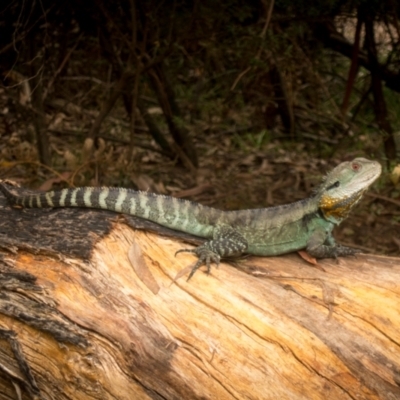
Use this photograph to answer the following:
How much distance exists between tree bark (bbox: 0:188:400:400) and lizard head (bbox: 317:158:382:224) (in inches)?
28.4

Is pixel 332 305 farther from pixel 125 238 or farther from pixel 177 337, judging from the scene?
pixel 125 238

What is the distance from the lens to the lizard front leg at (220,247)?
167 inches

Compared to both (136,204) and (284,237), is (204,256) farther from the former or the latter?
(284,237)

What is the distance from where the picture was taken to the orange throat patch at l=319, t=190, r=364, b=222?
4766mm

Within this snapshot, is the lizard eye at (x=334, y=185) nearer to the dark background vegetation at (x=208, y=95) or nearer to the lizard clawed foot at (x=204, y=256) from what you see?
the lizard clawed foot at (x=204, y=256)

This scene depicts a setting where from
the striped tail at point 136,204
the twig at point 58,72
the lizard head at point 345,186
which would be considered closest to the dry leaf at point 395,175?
the lizard head at point 345,186

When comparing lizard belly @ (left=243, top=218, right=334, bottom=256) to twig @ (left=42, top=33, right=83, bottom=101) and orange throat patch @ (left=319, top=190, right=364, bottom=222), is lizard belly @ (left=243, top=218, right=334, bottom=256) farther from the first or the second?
twig @ (left=42, top=33, right=83, bottom=101)

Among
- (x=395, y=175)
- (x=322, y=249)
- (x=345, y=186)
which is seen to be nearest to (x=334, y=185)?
(x=345, y=186)

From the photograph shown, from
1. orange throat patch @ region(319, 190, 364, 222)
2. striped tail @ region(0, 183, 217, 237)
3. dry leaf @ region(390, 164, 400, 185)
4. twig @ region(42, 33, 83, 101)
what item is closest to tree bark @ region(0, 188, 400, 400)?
striped tail @ region(0, 183, 217, 237)

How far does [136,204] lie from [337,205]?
4.62 ft

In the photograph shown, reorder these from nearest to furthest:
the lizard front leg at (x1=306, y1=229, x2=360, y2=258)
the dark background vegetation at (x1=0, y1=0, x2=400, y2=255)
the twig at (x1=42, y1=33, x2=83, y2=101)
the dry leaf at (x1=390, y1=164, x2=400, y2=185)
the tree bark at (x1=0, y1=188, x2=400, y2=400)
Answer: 1. the tree bark at (x1=0, y1=188, x2=400, y2=400)
2. the lizard front leg at (x1=306, y1=229, x2=360, y2=258)
3. the dry leaf at (x1=390, y1=164, x2=400, y2=185)
4. the dark background vegetation at (x1=0, y1=0, x2=400, y2=255)
5. the twig at (x1=42, y1=33, x2=83, y2=101)

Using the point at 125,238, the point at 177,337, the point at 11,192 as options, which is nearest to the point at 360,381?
the point at 177,337

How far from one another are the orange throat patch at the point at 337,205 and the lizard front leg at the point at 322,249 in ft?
0.48

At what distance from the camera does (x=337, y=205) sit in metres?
4.80
